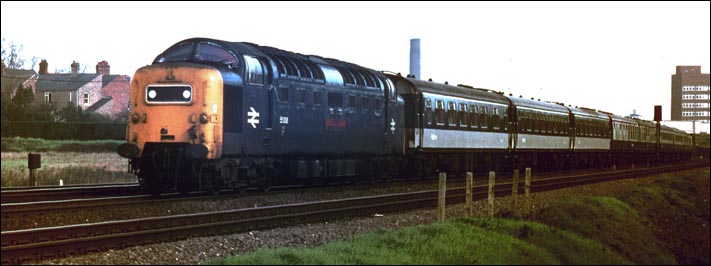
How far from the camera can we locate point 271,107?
19078mm

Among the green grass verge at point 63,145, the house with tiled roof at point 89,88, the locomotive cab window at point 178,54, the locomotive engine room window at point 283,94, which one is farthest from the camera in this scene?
the house with tiled roof at point 89,88

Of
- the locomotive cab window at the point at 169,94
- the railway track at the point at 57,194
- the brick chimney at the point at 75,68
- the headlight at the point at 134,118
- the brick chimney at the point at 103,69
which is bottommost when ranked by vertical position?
the railway track at the point at 57,194

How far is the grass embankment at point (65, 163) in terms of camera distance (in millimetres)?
25094

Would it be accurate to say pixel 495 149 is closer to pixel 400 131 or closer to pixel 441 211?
pixel 400 131

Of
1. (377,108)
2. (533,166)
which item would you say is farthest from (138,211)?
(533,166)

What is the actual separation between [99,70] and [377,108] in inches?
1774

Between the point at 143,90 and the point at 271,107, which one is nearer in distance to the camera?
the point at 143,90

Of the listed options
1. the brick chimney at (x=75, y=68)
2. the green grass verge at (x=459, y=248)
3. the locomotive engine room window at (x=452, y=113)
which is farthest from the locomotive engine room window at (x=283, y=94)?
the brick chimney at (x=75, y=68)

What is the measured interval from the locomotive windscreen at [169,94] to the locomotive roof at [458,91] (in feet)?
38.0

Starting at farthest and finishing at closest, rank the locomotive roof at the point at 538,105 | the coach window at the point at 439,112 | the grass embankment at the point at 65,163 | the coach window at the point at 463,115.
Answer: the locomotive roof at the point at 538,105 < the coach window at the point at 463,115 < the coach window at the point at 439,112 < the grass embankment at the point at 65,163

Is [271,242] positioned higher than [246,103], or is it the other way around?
[246,103]

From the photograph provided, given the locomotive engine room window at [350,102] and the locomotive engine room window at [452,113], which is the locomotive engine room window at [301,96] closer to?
the locomotive engine room window at [350,102]

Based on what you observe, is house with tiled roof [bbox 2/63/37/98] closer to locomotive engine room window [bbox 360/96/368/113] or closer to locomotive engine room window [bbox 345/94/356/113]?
locomotive engine room window [bbox 345/94/356/113]

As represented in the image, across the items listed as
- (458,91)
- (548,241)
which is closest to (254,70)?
(548,241)
